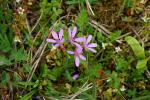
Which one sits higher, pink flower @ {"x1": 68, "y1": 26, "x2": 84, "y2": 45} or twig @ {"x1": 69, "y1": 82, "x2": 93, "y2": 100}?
pink flower @ {"x1": 68, "y1": 26, "x2": 84, "y2": 45}

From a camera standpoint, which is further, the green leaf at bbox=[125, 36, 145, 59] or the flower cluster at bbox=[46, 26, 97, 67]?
the green leaf at bbox=[125, 36, 145, 59]

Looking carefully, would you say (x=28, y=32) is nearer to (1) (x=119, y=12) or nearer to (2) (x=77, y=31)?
(2) (x=77, y=31)

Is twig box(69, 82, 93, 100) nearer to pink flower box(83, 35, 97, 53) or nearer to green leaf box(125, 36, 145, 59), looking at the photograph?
pink flower box(83, 35, 97, 53)

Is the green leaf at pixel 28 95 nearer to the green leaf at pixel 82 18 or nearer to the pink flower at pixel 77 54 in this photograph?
the pink flower at pixel 77 54

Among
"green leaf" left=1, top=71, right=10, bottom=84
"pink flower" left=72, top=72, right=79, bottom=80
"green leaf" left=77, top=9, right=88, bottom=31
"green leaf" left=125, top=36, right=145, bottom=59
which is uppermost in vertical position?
"green leaf" left=77, top=9, right=88, bottom=31

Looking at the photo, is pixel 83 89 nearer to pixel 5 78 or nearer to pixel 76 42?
pixel 76 42

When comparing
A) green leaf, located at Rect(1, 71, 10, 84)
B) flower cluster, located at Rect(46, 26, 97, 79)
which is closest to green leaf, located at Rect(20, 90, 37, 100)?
green leaf, located at Rect(1, 71, 10, 84)

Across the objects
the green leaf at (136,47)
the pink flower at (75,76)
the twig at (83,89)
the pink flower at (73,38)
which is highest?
the pink flower at (73,38)

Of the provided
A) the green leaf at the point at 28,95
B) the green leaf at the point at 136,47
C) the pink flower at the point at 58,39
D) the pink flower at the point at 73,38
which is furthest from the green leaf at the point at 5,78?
the green leaf at the point at 136,47
